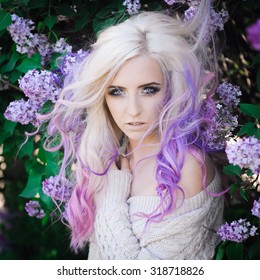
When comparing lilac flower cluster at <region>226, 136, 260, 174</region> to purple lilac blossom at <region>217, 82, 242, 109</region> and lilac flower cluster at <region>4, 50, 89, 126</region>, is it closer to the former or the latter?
purple lilac blossom at <region>217, 82, 242, 109</region>

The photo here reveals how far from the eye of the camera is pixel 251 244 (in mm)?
2391

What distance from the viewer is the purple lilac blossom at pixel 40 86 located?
249 cm

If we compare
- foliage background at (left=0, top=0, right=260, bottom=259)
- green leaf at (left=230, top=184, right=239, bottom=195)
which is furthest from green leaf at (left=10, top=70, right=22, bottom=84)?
green leaf at (left=230, top=184, right=239, bottom=195)

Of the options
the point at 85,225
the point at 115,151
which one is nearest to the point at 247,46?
the point at 115,151

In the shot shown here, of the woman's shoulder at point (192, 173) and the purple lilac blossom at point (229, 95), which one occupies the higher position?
the purple lilac blossom at point (229, 95)

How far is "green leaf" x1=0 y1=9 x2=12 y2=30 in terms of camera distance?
8.61 feet

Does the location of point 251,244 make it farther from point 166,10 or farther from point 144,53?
point 166,10

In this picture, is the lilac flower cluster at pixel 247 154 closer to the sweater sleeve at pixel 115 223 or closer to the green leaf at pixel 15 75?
the sweater sleeve at pixel 115 223

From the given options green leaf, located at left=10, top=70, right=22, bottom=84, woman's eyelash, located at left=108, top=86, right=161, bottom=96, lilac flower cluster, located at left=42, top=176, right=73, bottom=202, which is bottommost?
lilac flower cluster, located at left=42, top=176, right=73, bottom=202

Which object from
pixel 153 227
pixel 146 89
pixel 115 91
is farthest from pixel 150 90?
pixel 153 227


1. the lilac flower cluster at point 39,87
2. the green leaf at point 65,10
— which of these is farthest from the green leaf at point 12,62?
the green leaf at point 65,10

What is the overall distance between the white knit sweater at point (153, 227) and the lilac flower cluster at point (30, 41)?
700 mm

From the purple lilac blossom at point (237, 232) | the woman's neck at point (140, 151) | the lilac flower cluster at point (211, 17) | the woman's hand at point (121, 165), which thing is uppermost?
the lilac flower cluster at point (211, 17)

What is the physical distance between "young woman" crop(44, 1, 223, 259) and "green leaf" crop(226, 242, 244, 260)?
107 millimetres
